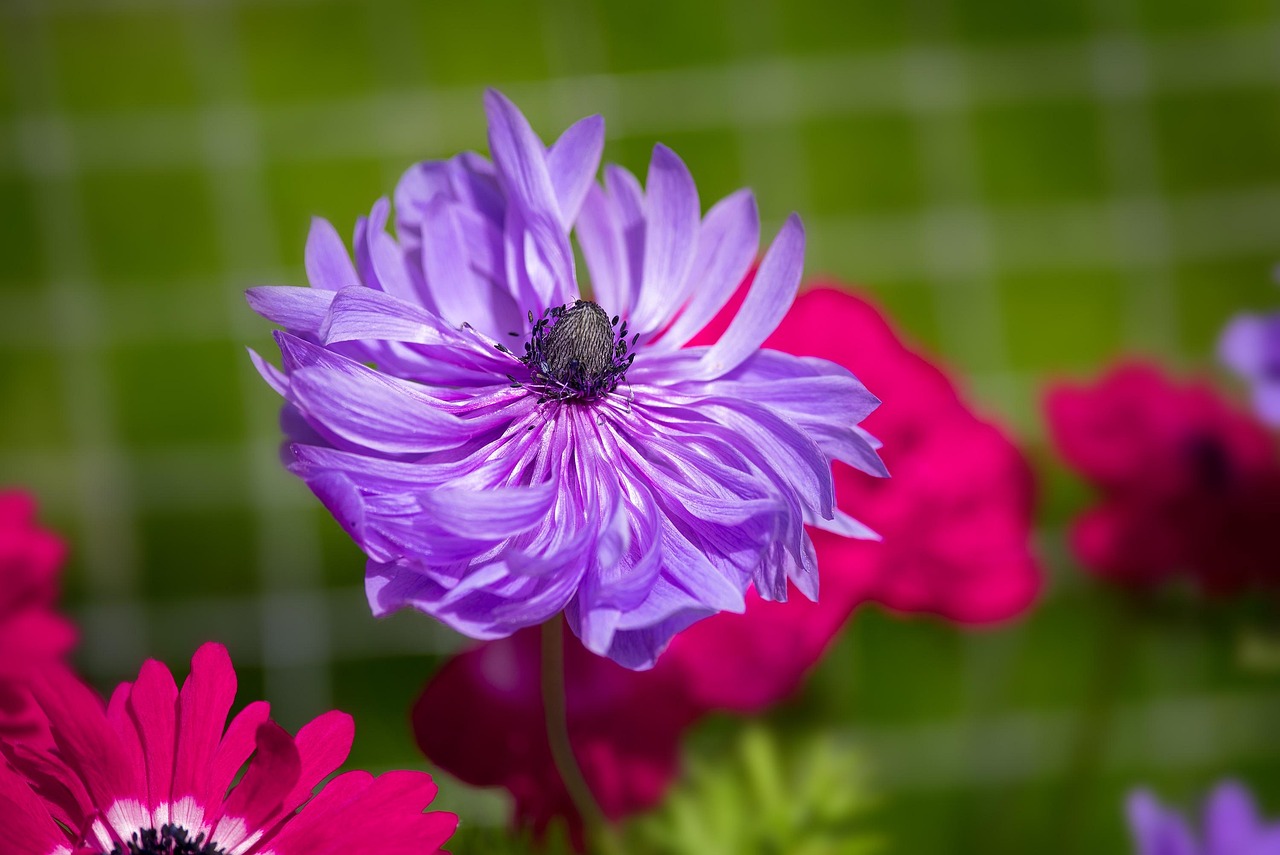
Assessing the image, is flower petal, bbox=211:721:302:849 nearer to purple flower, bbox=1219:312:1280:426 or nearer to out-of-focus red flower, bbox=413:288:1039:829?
out-of-focus red flower, bbox=413:288:1039:829

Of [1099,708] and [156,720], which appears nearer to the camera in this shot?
[156,720]

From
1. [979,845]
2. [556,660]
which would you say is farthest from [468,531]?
[979,845]

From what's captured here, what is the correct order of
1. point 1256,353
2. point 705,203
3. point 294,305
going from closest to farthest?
point 294,305 → point 1256,353 → point 705,203

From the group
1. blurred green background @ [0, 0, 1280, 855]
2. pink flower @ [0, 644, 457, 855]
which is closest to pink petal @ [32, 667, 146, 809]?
pink flower @ [0, 644, 457, 855]

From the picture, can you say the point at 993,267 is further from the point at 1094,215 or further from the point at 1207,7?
the point at 1207,7

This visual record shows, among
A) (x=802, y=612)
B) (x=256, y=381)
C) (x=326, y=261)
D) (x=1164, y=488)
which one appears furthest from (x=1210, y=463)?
(x=256, y=381)

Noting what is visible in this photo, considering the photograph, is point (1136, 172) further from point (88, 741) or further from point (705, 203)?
point (88, 741)
